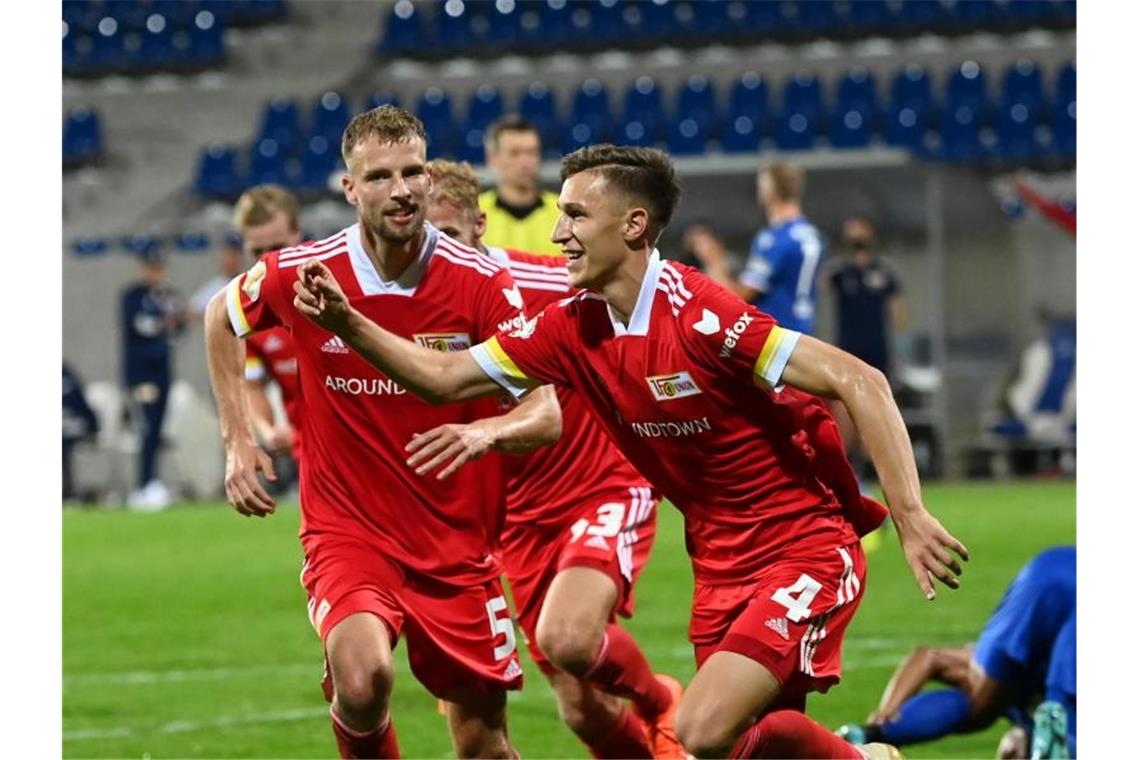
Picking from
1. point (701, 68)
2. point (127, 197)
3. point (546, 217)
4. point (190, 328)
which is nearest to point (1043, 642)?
point (546, 217)

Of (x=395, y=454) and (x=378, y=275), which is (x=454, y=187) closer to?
(x=378, y=275)

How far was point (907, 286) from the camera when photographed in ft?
64.3

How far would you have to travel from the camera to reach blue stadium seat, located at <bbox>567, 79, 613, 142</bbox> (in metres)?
22.7

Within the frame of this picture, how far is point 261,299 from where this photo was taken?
560 cm

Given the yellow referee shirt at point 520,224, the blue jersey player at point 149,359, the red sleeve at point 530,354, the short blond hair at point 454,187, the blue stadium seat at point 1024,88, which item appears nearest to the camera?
the red sleeve at point 530,354

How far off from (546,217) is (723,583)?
3.24 m

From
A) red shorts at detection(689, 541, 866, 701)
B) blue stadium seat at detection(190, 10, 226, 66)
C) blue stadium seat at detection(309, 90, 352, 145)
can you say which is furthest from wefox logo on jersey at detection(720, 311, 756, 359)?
blue stadium seat at detection(190, 10, 226, 66)

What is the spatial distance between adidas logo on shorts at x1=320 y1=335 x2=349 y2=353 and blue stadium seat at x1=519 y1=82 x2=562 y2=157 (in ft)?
57.3

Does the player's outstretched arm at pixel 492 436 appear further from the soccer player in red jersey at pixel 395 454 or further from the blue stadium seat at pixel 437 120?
the blue stadium seat at pixel 437 120

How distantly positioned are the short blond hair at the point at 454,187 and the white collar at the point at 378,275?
977 millimetres

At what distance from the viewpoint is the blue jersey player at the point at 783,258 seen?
1189 centimetres

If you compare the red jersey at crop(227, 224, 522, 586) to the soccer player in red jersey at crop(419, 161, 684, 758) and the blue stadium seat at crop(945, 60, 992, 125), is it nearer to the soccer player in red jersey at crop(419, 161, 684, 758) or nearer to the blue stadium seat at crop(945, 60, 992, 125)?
the soccer player in red jersey at crop(419, 161, 684, 758)

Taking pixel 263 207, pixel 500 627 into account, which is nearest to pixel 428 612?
pixel 500 627

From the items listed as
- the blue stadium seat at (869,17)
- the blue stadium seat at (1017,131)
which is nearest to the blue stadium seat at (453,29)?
the blue stadium seat at (869,17)
